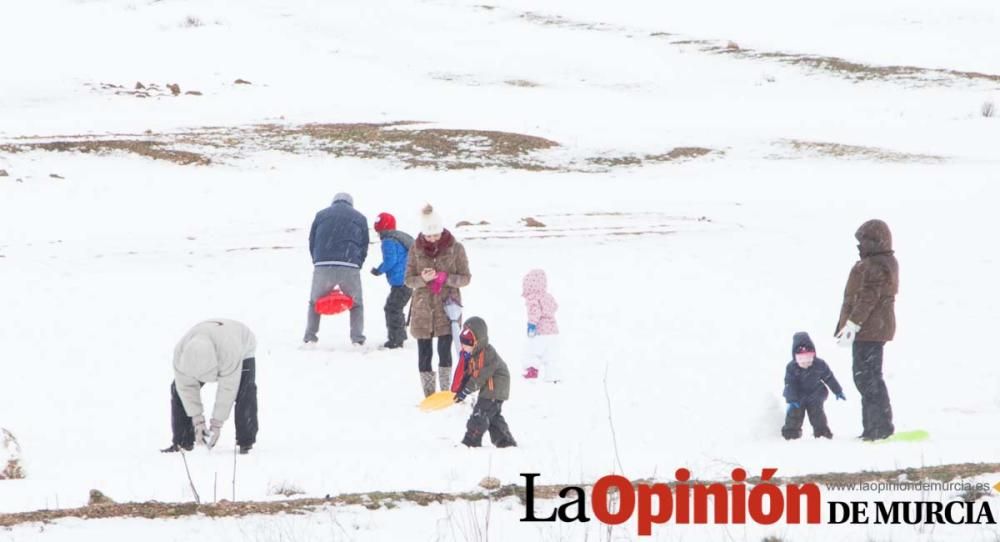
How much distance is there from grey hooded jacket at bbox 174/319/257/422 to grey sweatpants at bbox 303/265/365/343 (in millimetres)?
4091

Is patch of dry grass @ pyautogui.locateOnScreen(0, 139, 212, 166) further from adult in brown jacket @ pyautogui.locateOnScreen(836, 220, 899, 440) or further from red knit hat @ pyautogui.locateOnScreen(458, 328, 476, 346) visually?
adult in brown jacket @ pyautogui.locateOnScreen(836, 220, 899, 440)

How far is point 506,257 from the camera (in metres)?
17.7

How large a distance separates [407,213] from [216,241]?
3705 mm

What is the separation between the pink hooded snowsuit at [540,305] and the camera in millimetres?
12447

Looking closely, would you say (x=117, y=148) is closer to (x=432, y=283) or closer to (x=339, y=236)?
(x=339, y=236)

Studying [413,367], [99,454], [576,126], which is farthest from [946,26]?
[99,454]

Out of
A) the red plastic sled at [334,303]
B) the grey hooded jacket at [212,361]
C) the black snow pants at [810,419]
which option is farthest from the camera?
the red plastic sled at [334,303]

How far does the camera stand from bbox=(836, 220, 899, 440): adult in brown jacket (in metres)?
9.81

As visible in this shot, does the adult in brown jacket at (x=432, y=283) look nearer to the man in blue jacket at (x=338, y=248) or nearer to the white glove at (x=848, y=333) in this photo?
the man in blue jacket at (x=338, y=248)

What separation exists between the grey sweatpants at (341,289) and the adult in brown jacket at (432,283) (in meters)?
1.98

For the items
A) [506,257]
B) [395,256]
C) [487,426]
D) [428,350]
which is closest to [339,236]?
[395,256]

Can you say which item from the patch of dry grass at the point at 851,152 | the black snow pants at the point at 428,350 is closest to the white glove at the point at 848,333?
the black snow pants at the point at 428,350

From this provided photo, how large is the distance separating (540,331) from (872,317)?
12.5ft

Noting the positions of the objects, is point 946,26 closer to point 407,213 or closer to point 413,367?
point 407,213
